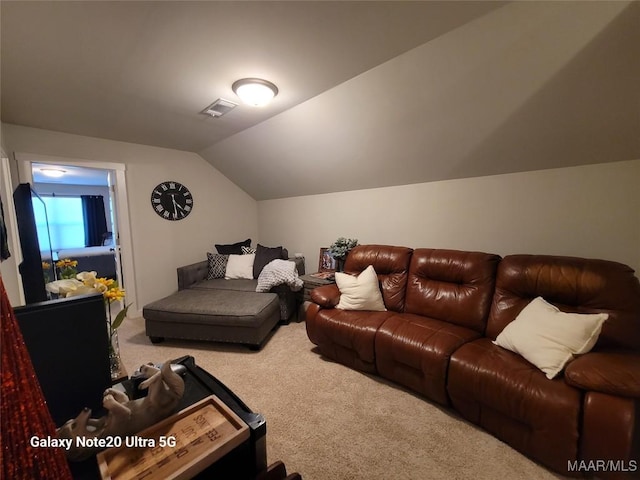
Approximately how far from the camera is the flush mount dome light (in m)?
2.06

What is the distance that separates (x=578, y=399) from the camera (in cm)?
130

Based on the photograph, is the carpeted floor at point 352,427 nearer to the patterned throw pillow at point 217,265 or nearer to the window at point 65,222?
the patterned throw pillow at point 217,265

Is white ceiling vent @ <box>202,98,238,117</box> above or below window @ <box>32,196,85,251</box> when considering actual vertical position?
above

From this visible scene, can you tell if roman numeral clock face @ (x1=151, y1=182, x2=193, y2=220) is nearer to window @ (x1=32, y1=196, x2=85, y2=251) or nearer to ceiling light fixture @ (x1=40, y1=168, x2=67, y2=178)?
ceiling light fixture @ (x1=40, y1=168, x2=67, y2=178)

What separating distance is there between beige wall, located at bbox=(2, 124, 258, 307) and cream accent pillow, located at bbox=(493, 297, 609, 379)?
4021mm

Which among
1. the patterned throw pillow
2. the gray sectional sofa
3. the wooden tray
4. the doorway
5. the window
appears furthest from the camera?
the window

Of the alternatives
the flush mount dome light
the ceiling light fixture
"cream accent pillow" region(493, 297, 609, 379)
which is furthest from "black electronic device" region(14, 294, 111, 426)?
the ceiling light fixture

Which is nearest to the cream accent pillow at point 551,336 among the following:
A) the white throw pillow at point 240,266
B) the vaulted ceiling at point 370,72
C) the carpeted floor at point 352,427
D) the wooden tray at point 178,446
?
the carpeted floor at point 352,427

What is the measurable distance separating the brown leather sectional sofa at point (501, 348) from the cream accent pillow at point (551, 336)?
0.05 meters

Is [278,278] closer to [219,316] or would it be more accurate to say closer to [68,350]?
[219,316]

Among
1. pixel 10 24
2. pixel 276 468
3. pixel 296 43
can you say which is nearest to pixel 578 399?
pixel 276 468

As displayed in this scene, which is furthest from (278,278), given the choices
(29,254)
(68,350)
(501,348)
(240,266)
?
(68,350)

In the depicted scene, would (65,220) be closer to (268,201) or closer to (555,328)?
(268,201)

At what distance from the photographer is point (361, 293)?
8.11ft
